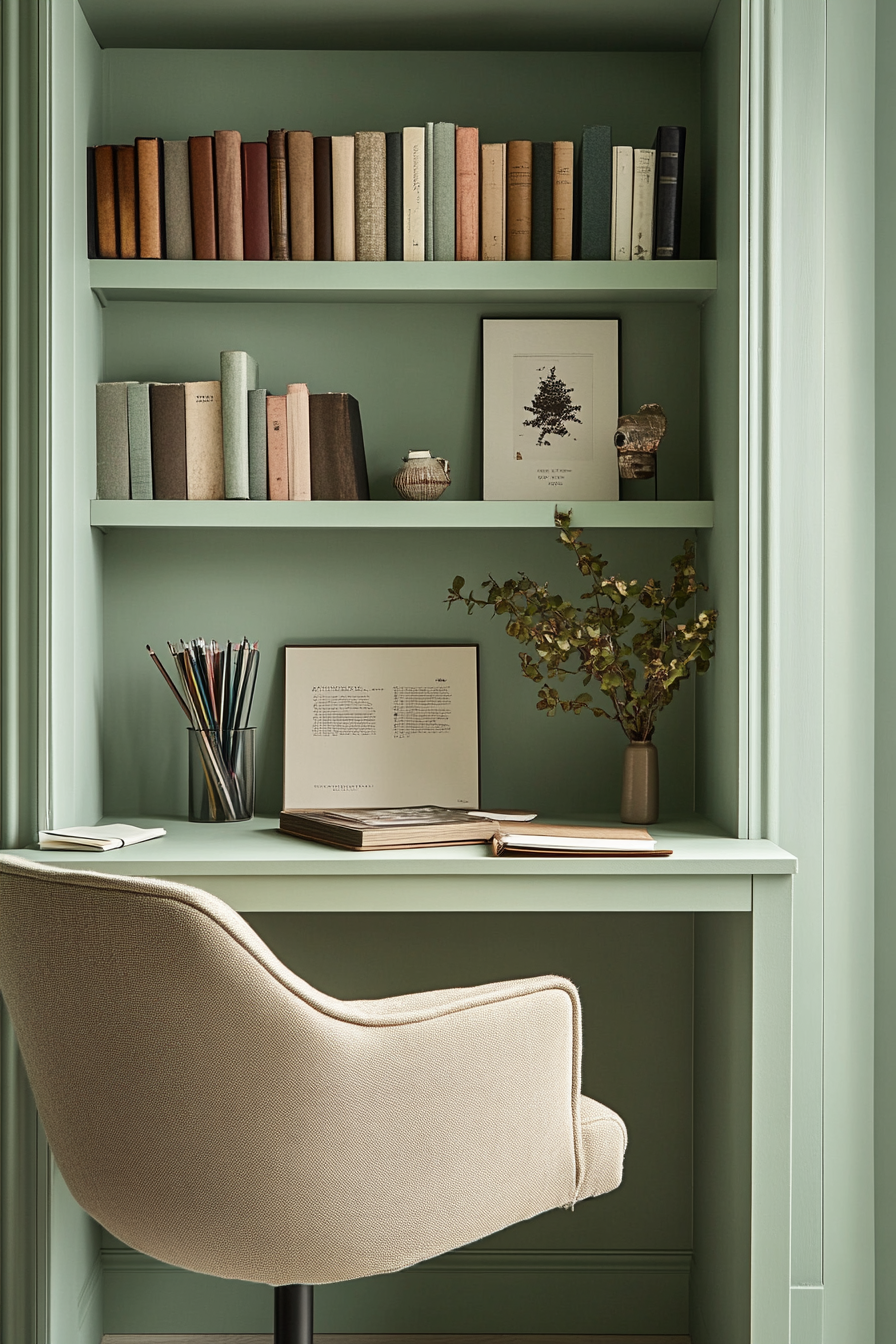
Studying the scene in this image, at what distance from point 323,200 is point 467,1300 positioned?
1.95m

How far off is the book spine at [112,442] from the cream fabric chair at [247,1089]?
921 mm

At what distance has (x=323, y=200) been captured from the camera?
6.31 ft

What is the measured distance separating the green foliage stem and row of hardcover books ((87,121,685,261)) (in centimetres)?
52

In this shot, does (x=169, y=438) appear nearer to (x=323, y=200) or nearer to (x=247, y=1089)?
(x=323, y=200)

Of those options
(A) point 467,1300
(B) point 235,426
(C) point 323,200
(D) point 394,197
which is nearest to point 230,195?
(C) point 323,200

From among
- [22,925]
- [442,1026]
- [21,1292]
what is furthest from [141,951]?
[21,1292]

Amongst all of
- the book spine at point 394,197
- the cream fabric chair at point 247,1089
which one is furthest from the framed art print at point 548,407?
the cream fabric chair at point 247,1089

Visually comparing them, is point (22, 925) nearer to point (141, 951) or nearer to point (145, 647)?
point (141, 951)

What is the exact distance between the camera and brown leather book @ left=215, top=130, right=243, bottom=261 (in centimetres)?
192

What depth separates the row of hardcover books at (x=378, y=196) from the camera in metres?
1.91

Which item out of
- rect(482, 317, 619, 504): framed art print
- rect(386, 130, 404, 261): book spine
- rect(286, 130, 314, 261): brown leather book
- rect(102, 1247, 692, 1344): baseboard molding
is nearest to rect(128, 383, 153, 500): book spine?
rect(286, 130, 314, 261): brown leather book

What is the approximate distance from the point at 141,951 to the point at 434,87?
5.42ft

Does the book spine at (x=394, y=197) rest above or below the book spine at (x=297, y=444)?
above

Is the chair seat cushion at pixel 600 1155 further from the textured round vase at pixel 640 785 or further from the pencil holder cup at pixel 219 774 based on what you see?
the pencil holder cup at pixel 219 774
